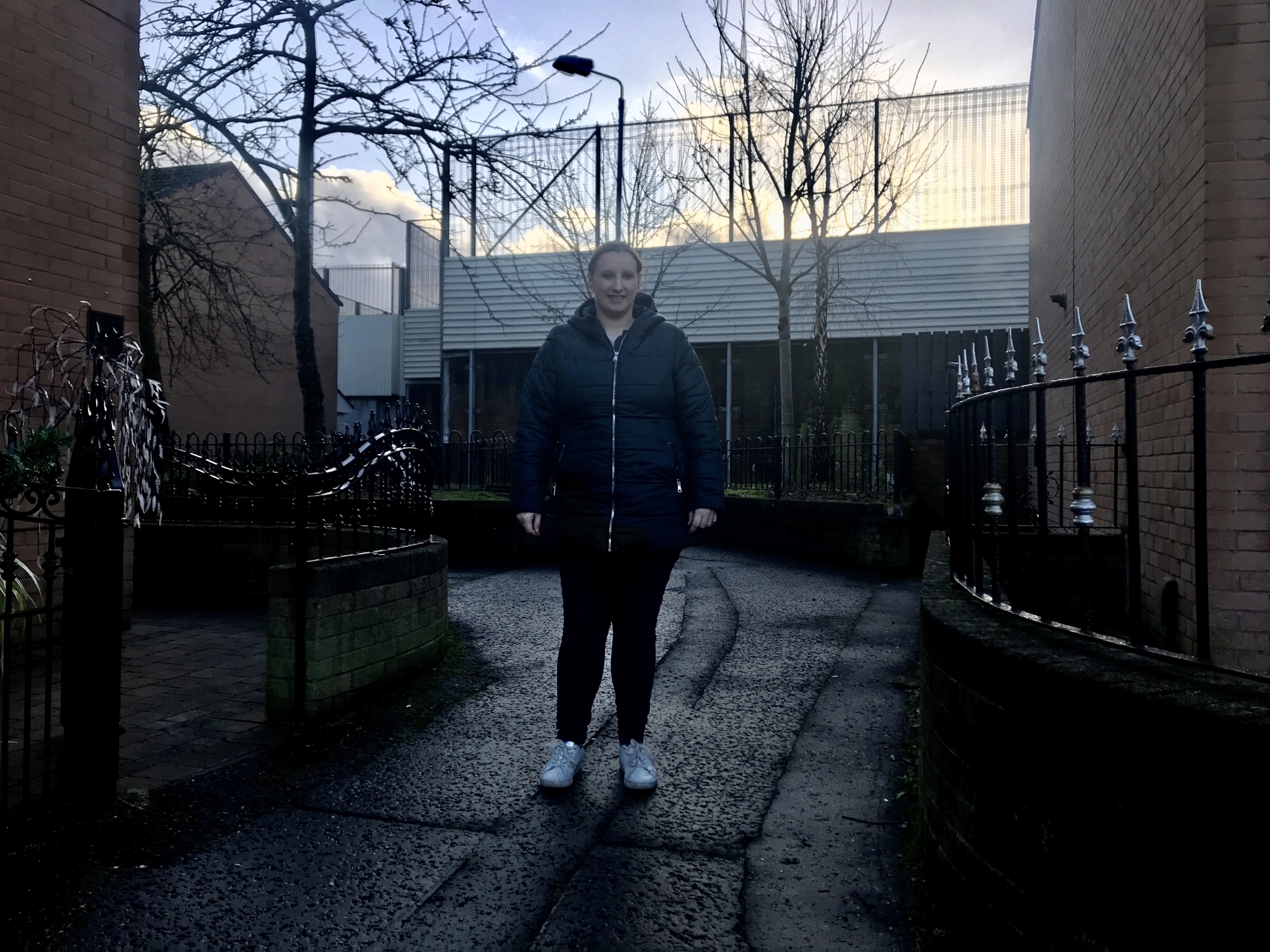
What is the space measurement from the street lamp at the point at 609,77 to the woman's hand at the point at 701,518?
148 inches

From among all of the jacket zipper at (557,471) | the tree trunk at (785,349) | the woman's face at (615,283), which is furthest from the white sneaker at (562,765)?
the tree trunk at (785,349)

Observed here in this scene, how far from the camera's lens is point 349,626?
14.5 ft

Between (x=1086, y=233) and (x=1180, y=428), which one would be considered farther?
A: (x=1086, y=233)

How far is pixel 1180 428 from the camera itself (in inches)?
163

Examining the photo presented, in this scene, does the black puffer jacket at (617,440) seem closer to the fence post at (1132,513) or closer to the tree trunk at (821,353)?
the fence post at (1132,513)

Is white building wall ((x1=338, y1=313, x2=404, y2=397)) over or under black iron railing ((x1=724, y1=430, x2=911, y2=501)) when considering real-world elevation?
over

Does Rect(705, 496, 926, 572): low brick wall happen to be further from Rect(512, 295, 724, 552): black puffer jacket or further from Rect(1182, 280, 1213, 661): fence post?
Rect(1182, 280, 1213, 661): fence post

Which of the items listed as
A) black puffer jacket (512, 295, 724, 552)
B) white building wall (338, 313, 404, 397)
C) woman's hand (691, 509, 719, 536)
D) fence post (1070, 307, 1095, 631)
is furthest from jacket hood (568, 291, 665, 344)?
white building wall (338, 313, 404, 397)

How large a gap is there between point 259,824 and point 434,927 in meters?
0.96

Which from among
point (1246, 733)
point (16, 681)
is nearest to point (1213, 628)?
point (1246, 733)

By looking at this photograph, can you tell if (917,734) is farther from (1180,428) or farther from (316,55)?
(316,55)

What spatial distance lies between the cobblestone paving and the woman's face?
89.3 inches

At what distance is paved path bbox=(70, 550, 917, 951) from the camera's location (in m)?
2.39

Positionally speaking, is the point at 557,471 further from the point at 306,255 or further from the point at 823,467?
the point at 306,255
